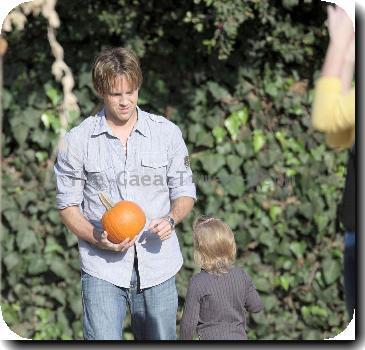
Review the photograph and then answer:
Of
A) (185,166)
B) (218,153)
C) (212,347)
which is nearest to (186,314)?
(212,347)

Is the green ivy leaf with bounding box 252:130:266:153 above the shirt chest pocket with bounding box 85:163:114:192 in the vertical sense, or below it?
below

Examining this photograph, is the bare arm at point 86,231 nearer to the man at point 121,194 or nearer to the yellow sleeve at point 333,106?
the man at point 121,194

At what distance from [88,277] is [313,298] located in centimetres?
234

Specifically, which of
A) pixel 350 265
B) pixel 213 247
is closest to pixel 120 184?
pixel 213 247

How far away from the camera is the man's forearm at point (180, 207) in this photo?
11.4 feet

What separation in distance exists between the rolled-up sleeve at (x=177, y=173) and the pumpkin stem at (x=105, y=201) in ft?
0.83

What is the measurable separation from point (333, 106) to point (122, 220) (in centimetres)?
88

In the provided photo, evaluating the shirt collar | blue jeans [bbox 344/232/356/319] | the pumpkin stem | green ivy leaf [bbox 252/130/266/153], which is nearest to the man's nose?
the shirt collar

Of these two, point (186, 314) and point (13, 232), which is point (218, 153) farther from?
point (186, 314)

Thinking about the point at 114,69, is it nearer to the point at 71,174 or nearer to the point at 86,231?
the point at 71,174

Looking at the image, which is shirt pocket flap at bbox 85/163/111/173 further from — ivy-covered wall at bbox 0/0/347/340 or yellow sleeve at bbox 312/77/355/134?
ivy-covered wall at bbox 0/0/347/340

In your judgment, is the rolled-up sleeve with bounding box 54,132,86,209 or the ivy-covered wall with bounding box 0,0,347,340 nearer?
the rolled-up sleeve with bounding box 54,132,86,209

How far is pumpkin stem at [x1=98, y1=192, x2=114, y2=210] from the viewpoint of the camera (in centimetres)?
343

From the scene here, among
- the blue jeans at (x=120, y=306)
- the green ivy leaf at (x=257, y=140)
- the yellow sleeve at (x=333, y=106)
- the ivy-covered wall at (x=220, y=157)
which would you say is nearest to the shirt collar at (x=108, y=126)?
the blue jeans at (x=120, y=306)
